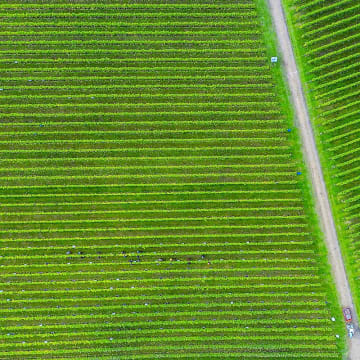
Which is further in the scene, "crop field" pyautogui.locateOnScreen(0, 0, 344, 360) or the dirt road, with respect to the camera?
the dirt road

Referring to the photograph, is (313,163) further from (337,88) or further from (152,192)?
(152,192)

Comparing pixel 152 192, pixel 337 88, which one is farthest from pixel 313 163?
pixel 152 192

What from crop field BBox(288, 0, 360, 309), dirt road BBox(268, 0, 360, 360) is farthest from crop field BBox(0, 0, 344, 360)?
crop field BBox(288, 0, 360, 309)

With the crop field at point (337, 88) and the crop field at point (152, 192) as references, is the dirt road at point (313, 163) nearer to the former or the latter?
the crop field at point (337, 88)

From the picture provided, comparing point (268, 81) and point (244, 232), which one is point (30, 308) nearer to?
point (244, 232)

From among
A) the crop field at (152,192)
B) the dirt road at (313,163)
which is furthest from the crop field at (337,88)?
the crop field at (152,192)

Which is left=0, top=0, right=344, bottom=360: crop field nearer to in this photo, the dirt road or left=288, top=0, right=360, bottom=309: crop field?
the dirt road
